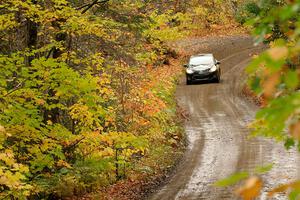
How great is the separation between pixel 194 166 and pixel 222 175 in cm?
144

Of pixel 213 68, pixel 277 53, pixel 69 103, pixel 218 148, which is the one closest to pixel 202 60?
pixel 213 68

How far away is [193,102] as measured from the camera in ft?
81.3

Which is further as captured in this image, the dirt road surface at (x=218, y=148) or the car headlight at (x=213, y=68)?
the car headlight at (x=213, y=68)

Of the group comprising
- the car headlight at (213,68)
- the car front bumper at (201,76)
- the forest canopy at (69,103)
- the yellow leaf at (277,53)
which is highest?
the yellow leaf at (277,53)

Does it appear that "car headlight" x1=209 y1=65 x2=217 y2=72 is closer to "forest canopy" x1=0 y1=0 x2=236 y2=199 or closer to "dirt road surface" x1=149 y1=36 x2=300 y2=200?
"dirt road surface" x1=149 y1=36 x2=300 y2=200

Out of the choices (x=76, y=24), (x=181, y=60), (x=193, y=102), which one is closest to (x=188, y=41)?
(x=181, y=60)

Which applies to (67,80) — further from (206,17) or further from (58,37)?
(206,17)

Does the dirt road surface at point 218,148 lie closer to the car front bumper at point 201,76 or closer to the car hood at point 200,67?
the car front bumper at point 201,76

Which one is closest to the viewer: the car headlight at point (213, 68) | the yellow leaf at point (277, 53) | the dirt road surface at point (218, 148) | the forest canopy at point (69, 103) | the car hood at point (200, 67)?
the yellow leaf at point (277, 53)

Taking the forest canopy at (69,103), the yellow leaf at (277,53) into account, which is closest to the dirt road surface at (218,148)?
the forest canopy at (69,103)

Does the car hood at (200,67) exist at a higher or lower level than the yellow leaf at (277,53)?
lower

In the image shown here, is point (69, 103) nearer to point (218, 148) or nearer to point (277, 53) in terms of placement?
point (218, 148)

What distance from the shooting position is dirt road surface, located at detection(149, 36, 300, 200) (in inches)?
490

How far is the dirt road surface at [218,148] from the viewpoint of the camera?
12.4 m
